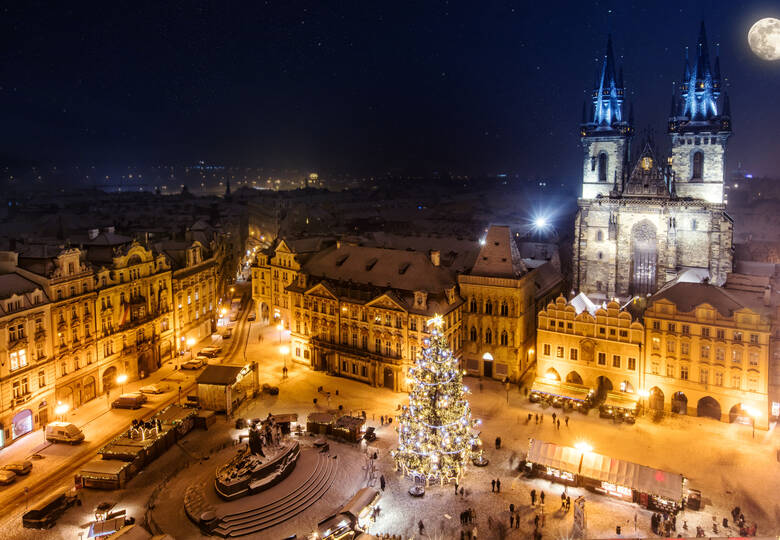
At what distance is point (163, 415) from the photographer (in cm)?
5050

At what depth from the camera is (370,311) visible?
206 ft

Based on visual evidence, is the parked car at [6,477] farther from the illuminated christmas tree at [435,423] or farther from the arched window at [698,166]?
the arched window at [698,166]

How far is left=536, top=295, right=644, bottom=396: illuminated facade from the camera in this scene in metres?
56.6

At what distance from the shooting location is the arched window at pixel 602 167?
82.7 metres

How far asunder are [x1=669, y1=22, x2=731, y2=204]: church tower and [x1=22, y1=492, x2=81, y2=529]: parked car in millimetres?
72580

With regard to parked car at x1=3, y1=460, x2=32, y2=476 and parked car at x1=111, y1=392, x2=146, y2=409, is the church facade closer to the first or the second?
parked car at x1=111, y1=392, x2=146, y2=409

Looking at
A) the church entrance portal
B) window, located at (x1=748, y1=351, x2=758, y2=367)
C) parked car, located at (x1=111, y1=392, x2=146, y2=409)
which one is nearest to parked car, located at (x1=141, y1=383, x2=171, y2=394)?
parked car, located at (x1=111, y1=392, x2=146, y2=409)

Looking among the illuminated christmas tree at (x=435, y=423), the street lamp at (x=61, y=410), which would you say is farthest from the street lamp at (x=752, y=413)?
the street lamp at (x=61, y=410)

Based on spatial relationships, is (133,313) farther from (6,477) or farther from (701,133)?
(701,133)

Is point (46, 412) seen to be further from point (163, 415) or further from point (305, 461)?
point (305, 461)

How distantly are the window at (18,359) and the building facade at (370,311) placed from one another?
27.9 m

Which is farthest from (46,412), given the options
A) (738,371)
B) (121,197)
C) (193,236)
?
(121,197)

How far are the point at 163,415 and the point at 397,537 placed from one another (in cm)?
2478

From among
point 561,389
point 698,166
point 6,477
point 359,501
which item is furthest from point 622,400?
point 6,477
